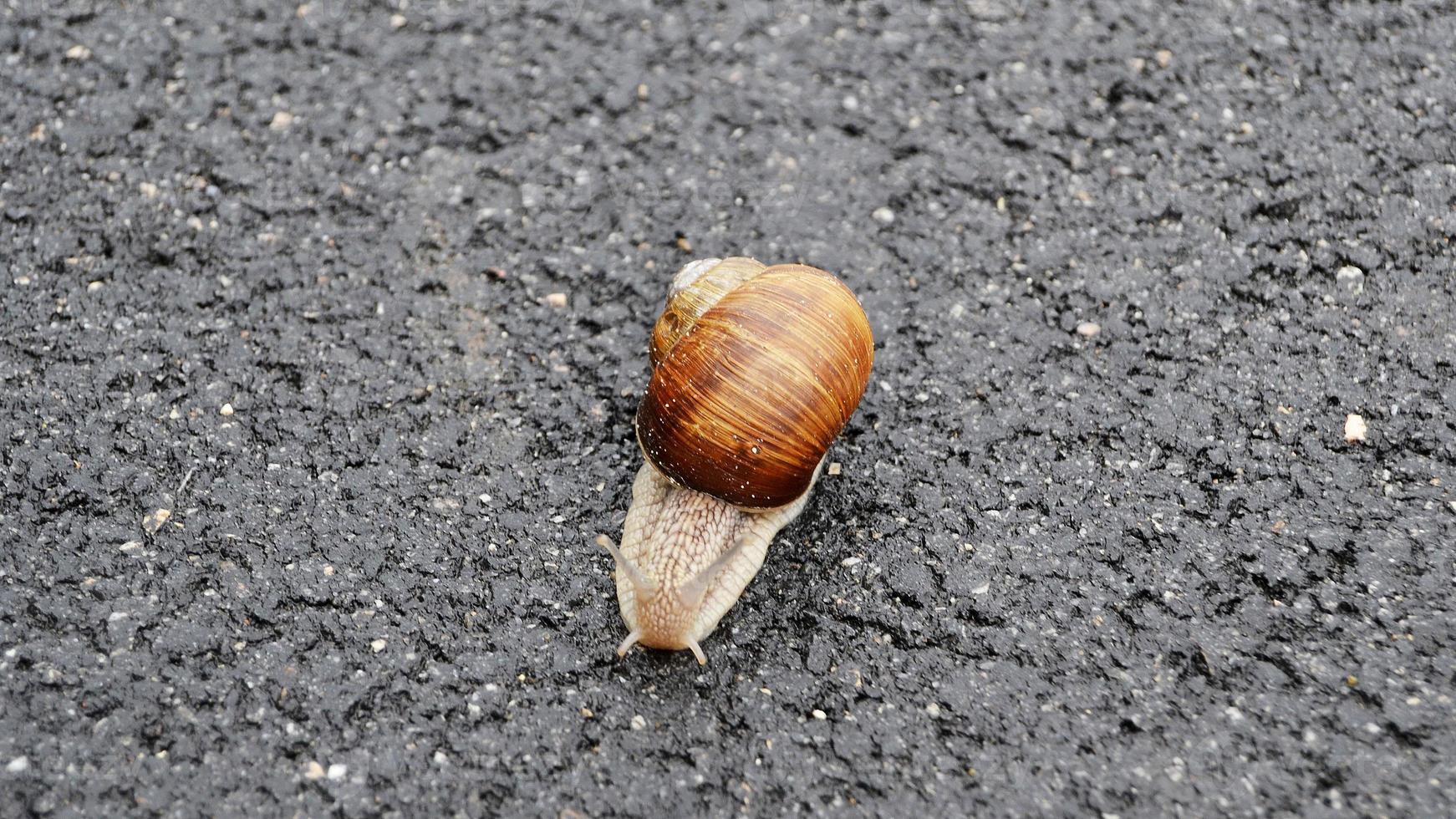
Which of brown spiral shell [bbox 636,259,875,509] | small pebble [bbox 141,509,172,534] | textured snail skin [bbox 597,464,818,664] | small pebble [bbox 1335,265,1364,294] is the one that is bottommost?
textured snail skin [bbox 597,464,818,664]

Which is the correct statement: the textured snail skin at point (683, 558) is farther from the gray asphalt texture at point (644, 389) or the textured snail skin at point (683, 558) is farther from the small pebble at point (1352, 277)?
the small pebble at point (1352, 277)

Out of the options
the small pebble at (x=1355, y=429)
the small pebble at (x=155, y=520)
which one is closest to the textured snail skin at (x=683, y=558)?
the small pebble at (x=155, y=520)

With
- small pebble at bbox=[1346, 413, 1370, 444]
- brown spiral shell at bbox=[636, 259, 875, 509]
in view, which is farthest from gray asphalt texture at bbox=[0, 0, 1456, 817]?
brown spiral shell at bbox=[636, 259, 875, 509]

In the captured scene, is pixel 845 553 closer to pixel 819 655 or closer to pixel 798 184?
pixel 819 655

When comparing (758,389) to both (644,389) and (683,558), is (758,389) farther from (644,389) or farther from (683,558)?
(644,389)

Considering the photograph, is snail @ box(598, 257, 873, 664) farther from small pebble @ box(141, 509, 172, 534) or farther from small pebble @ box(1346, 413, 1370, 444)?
small pebble @ box(1346, 413, 1370, 444)

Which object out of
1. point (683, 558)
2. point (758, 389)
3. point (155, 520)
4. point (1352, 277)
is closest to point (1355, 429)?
point (1352, 277)

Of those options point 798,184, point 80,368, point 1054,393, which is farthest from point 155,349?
point 1054,393
